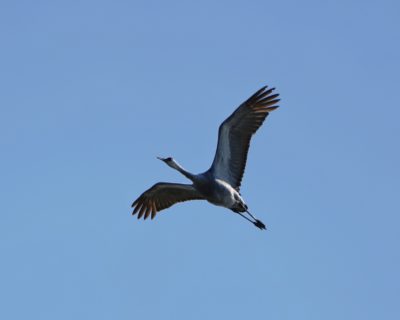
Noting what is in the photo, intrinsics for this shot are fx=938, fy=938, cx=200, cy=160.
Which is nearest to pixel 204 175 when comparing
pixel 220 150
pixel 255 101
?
pixel 220 150

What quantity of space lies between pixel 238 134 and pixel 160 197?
14.6 ft

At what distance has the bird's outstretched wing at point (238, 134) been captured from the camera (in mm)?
28844

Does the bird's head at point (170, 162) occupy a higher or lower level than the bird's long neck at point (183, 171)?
higher

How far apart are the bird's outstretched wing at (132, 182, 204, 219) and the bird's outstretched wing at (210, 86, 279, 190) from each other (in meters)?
1.69

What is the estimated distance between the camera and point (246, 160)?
2939cm

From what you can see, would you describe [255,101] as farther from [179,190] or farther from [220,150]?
[179,190]

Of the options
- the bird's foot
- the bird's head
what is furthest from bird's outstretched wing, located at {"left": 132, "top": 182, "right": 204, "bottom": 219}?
the bird's foot

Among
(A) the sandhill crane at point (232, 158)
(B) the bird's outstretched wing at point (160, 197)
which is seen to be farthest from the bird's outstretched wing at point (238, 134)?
(B) the bird's outstretched wing at point (160, 197)

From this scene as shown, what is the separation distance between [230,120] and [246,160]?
4.90ft

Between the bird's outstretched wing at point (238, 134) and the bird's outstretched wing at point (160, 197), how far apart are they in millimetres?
1695

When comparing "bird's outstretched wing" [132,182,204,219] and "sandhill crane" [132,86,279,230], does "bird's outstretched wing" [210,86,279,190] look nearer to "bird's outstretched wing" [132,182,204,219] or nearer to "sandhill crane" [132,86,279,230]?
"sandhill crane" [132,86,279,230]

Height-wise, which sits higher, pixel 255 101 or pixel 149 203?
pixel 255 101

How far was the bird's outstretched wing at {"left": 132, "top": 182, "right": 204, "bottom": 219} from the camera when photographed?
102ft

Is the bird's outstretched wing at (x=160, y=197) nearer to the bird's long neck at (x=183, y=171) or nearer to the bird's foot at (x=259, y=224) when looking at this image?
the bird's long neck at (x=183, y=171)
